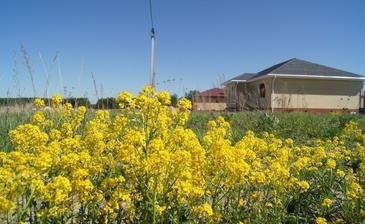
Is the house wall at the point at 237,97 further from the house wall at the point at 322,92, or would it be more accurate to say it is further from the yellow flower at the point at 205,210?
the yellow flower at the point at 205,210

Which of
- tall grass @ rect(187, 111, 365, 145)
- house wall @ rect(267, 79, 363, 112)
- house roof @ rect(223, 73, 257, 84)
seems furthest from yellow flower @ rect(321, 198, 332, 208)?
Result: house roof @ rect(223, 73, 257, 84)

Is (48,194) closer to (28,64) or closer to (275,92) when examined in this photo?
(28,64)

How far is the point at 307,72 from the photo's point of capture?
66.8ft

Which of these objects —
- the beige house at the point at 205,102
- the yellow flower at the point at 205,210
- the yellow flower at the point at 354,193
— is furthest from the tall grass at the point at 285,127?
the yellow flower at the point at 205,210

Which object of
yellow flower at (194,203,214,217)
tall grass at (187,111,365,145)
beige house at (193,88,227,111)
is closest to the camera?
yellow flower at (194,203,214,217)

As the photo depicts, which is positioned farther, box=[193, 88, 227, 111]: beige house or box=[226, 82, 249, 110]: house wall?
box=[193, 88, 227, 111]: beige house

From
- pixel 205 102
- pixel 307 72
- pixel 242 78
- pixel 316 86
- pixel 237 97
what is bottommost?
pixel 205 102

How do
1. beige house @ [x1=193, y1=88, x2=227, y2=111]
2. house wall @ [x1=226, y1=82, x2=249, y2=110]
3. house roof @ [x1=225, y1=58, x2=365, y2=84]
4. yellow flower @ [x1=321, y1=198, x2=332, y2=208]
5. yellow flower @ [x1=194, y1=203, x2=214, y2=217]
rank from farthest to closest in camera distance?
house roof @ [x1=225, y1=58, x2=365, y2=84]
beige house @ [x1=193, y1=88, x2=227, y2=111]
house wall @ [x1=226, y1=82, x2=249, y2=110]
yellow flower @ [x1=321, y1=198, x2=332, y2=208]
yellow flower @ [x1=194, y1=203, x2=214, y2=217]

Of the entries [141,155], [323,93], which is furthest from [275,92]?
[141,155]

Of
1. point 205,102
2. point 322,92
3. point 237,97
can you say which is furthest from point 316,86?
point 205,102

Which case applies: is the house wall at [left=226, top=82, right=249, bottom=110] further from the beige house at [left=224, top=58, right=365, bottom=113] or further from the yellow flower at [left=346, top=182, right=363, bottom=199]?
the yellow flower at [left=346, top=182, right=363, bottom=199]

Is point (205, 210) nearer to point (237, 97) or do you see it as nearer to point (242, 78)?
point (237, 97)

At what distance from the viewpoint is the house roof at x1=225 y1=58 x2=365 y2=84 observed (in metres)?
19.7

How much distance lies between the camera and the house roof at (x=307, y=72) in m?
19.7
